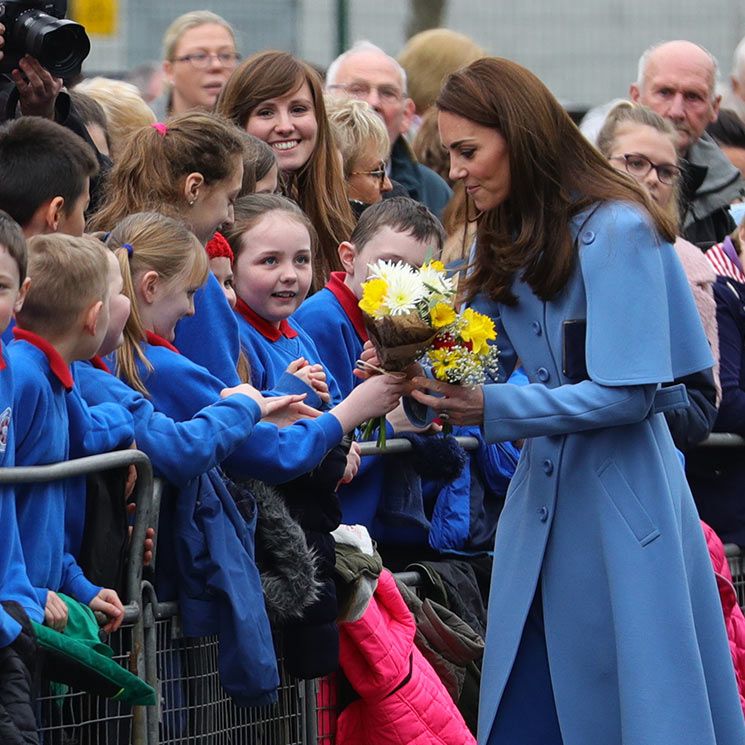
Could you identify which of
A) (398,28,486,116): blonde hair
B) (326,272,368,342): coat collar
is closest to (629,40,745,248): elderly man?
(398,28,486,116): blonde hair

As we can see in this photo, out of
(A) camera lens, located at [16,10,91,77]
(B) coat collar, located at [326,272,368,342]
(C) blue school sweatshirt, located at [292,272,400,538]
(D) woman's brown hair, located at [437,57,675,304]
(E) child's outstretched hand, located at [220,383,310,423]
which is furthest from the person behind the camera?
(B) coat collar, located at [326,272,368,342]

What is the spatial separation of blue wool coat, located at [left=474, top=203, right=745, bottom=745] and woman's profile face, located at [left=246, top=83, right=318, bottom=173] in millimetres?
2159

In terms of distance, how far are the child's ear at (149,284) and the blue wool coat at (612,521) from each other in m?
0.96

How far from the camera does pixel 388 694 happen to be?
5453 mm

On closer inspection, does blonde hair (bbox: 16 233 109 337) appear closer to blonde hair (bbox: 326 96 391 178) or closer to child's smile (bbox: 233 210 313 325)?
child's smile (bbox: 233 210 313 325)

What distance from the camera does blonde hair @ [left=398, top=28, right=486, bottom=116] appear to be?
396 inches

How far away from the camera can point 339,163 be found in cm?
696

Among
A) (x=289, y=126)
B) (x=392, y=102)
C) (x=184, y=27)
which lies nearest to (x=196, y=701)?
(x=289, y=126)

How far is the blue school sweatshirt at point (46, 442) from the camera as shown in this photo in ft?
14.4

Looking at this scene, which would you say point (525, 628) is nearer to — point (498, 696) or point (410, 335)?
point (498, 696)

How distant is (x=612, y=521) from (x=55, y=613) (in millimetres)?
1442

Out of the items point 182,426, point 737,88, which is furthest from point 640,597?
point 737,88

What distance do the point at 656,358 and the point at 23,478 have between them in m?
1.63

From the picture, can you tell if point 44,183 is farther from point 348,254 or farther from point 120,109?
→ point 120,109
